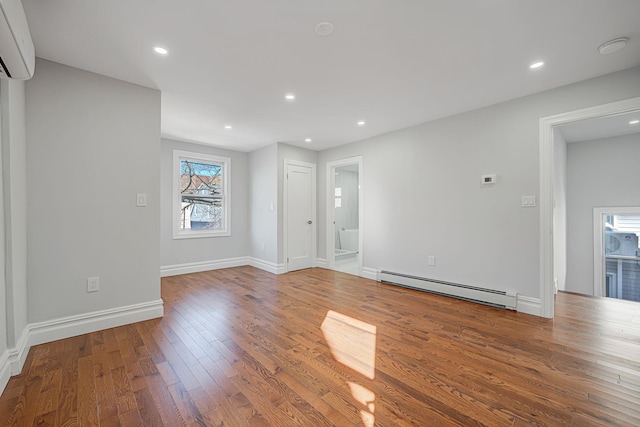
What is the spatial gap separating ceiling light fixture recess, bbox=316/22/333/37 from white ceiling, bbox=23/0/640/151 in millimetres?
45

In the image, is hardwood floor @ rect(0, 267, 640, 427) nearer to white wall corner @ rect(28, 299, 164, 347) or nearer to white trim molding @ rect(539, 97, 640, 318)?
white wall corner @ rect(28, 299, 164, 347)

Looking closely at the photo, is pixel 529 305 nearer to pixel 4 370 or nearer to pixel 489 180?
pixel 489 180

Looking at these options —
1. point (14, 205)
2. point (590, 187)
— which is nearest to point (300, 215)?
point (14, 205)

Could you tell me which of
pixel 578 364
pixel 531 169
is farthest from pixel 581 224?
pixel 578 364

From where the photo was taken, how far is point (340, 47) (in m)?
2.15

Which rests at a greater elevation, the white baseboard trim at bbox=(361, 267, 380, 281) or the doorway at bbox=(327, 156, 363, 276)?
the doorway at bbox=(327, 156, 363, 276)

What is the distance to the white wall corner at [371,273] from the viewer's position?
4.50 m

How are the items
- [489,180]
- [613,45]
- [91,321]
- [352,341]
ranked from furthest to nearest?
[489,180] < [91,321] < [352,341] < [613,45]

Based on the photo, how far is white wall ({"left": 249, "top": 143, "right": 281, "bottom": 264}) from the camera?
5082mm

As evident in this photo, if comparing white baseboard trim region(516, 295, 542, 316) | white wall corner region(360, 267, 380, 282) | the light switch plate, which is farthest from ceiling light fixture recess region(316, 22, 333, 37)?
white wall corner region(360, 267, 380, 282)

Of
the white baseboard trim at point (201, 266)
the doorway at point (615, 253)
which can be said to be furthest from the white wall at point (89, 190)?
the doorway at point (615, 253)

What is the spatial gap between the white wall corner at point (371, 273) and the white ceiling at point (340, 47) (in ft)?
8.70

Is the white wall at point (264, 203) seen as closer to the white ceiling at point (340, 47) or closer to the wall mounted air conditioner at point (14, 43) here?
the white ceiling at point (340, 47)

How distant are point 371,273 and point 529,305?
222 centimetres
